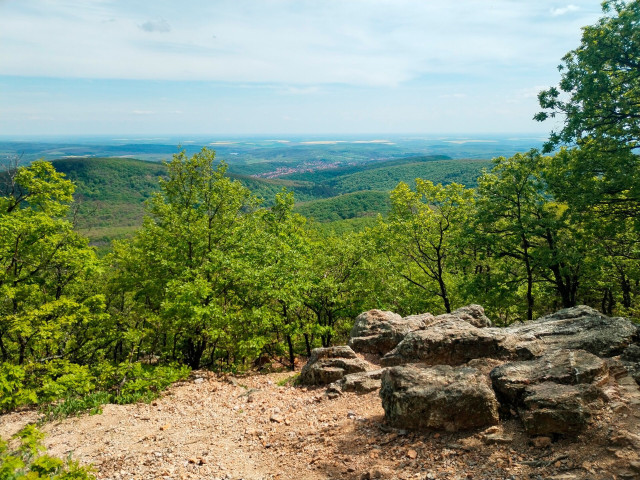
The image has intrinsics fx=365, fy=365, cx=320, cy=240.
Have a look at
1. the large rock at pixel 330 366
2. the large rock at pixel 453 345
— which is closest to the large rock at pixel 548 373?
the large rock at pixel 453 345

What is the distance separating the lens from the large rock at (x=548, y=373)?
30.0 ft

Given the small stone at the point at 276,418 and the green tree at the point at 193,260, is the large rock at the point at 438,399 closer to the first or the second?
the small stone at the point at 276,418

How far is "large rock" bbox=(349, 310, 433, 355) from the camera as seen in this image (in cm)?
1759

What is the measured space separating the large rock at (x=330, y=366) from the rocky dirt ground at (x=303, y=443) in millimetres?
688

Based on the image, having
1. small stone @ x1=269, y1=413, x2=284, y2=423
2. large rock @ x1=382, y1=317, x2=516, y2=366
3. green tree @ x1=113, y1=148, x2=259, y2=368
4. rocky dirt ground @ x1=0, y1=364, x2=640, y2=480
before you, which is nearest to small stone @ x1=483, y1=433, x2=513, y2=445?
rocky dirt ground @ x1=0, y1=364, x2=640, y2=480

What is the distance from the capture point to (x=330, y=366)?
50.0 ft

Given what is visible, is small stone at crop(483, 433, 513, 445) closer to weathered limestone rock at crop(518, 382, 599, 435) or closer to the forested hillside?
weathered limestone rock at crop(518, 382, 599, 435)

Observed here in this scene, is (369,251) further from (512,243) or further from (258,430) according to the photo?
(258,430)

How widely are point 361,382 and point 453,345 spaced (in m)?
3.64

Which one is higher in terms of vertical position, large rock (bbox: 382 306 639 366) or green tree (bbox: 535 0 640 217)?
green tree (bbox: 535 0 640 217)

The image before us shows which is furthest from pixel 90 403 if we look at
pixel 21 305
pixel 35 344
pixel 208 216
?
pixel 208 216

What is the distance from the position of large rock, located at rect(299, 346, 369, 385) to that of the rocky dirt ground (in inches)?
27.1

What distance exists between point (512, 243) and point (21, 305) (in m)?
28.1

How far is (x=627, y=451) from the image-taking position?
721 centimetres
